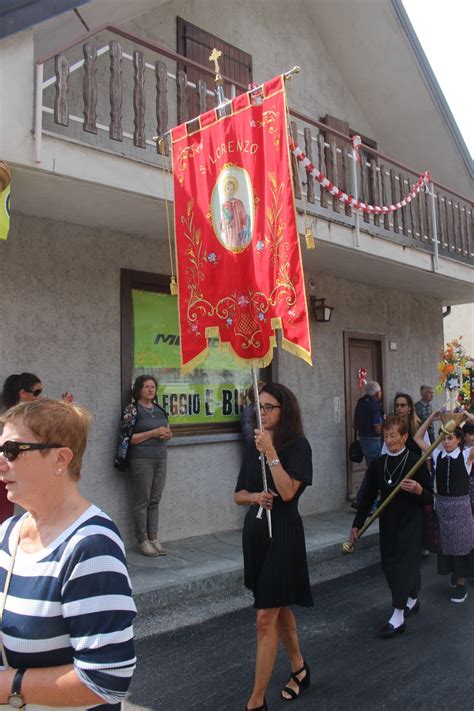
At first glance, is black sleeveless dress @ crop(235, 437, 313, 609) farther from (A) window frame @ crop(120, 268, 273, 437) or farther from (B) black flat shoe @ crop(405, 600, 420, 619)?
(A) window frame @ crop(120, 268, 273, 437)

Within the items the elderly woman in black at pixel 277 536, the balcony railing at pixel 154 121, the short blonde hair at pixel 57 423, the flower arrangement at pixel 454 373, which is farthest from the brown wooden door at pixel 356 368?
the short blonde hair at pixel 57 423

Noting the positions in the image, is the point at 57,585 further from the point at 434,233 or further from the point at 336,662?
the point at 434,233

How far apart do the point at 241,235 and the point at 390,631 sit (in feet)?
10.1

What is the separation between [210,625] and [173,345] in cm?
332

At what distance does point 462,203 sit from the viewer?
11203mm

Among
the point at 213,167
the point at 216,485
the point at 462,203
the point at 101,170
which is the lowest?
the point at 216,485

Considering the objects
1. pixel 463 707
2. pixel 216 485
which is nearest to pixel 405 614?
pixel 463 707

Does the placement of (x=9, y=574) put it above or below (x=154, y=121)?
below

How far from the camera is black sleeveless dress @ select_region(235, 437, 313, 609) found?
10.7 feet

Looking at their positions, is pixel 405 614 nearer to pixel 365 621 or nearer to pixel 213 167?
pixel 365 621

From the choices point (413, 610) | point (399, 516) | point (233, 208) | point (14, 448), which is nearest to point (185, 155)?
point (233, 208)

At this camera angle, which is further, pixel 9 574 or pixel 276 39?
pixel 276 39

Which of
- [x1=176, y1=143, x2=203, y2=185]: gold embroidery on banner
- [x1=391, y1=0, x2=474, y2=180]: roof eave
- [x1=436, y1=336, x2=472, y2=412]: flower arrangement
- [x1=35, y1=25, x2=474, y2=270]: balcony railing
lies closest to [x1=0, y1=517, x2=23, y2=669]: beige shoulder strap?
[x1=176, y1=143, x2=203, y2=185]: gold embroidery on banner

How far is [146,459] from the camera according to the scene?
20.2ft
